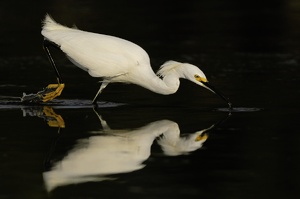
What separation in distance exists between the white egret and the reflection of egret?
4.32ft

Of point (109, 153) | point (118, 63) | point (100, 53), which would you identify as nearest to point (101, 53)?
point (100, 53)

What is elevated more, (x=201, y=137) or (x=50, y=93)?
(x=201, y=137)

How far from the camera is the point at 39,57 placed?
17.2 meters

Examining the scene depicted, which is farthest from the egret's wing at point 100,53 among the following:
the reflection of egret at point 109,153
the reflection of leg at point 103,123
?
the reflection of egret at point 109,153

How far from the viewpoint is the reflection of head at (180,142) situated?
31.3ft

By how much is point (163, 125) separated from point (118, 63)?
1.70m

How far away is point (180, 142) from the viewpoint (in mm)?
9969

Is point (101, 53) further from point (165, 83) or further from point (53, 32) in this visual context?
point (165, 83)

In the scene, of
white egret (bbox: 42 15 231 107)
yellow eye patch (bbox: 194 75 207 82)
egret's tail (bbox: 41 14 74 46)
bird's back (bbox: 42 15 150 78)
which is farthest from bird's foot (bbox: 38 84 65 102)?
yellow eye patch (bbox: 194 75 207 82)

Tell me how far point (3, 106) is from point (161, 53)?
6111 millimetres

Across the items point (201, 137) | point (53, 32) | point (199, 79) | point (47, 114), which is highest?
point (53, 32)

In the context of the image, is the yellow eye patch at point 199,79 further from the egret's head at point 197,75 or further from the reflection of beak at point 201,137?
the reflection of beak at point 201,137

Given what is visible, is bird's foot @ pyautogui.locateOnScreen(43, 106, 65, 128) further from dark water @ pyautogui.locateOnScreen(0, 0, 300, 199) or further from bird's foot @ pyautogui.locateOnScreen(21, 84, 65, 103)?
bird's foot @ pyautogui.locateOnScreen(21, 84, 65, 103)

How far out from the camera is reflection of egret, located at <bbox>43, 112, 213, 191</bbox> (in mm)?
8312
